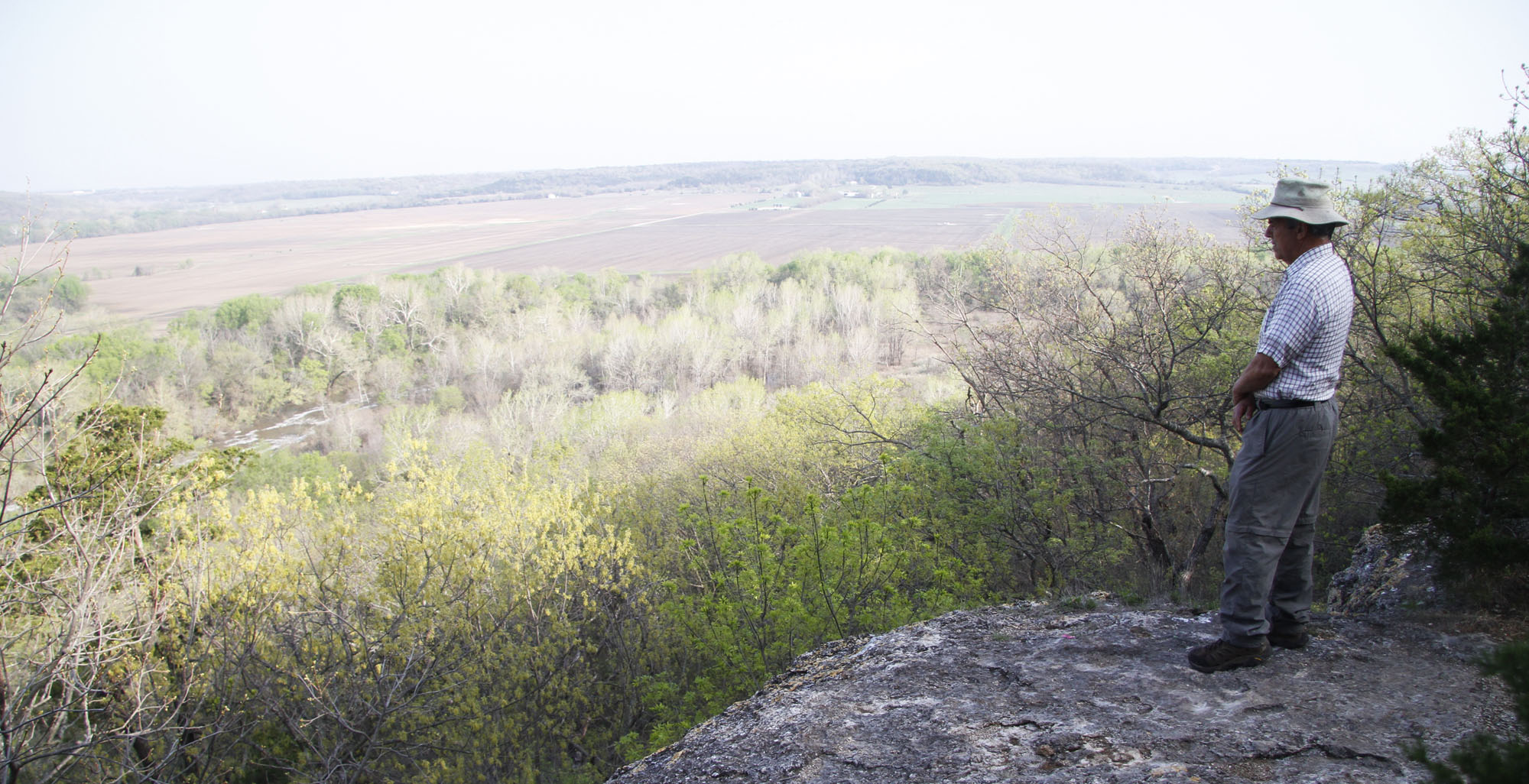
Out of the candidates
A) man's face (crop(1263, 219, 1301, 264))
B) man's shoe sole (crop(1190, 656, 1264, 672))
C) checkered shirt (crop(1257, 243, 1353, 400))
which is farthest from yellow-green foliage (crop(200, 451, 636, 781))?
man's face (crop(1263, 219, 1301, 264))

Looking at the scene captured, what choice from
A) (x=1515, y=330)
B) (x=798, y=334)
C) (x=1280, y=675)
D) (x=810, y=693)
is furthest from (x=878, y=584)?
(x=798, y=334)

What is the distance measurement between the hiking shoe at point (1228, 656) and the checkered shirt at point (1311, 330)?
45.7 inches

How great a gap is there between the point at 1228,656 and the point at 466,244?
120m

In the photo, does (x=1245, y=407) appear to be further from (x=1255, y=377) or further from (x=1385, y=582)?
(x=1385, y=582)

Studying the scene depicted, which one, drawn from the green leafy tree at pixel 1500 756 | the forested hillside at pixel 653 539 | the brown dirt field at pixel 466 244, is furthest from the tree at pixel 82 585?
the brown dirt field at pixel 466 244

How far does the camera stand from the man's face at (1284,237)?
3.37 m

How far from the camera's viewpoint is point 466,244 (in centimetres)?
11094

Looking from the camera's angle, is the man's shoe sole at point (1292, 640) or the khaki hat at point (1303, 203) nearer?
the khaki hat at point (1303, 203)

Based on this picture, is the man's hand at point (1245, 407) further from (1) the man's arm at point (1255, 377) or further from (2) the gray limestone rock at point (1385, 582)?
(2) the gray limestone rock at point (1385, 582)

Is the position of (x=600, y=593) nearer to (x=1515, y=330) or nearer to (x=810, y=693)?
(x=810, y=693)

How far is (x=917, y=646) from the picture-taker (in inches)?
172

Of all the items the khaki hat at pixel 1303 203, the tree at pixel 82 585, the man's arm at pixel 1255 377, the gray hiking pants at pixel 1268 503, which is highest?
the khaki hat at pixel 1303 203

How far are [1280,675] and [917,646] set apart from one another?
177 cm

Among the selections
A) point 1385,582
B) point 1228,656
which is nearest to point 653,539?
point 1385,582
